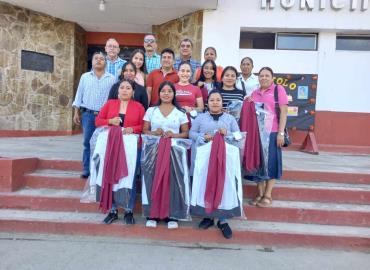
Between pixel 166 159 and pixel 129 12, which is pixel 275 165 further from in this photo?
pixel 129 12

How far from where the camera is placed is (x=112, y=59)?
199 inches

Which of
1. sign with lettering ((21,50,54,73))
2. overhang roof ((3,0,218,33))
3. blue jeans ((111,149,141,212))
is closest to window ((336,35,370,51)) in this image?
overhang roof ((3,0,218,33))

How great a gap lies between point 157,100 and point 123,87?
2.09ft

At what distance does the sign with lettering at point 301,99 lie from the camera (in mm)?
8484

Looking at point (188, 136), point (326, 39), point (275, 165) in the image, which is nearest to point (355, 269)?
point (275, 165)

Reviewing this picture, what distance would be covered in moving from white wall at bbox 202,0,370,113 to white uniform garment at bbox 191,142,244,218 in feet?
15.9

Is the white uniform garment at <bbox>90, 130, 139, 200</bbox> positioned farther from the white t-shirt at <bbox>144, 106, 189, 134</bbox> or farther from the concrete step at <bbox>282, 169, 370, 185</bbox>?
the concrete step at <bbox>282, 169, 370, 185</bbox>

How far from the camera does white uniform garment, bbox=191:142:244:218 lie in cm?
402

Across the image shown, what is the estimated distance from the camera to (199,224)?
422 centimetres

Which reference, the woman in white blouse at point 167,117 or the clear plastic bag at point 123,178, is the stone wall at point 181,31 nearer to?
the woman in white blouse at point 167,117

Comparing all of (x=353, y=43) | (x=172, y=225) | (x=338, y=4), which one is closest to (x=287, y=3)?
(x=338, y=4)

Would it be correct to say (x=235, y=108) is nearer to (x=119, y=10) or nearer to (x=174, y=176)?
(x=174, y=176)

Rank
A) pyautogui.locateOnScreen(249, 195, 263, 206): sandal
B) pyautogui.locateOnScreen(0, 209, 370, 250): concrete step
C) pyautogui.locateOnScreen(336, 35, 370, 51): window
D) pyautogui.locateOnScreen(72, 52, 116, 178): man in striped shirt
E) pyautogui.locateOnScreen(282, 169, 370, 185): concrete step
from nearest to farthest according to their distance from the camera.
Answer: pyautogui.locateOnScreen(0, 209, 370, 250): concrete step
pyautogui.locateOnScreen(249, 195, 263, 206): sandal
pyautogui.locateOnScreen(72, 52, 116, 178): man in striped shirt
pyautogui.locateOnScreen(282, 169, 370, 185): concrete step
pyautogui.locateOnScreen(336, 35, 370, 51): window

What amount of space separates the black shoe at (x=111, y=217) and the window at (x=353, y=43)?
7.08 m
